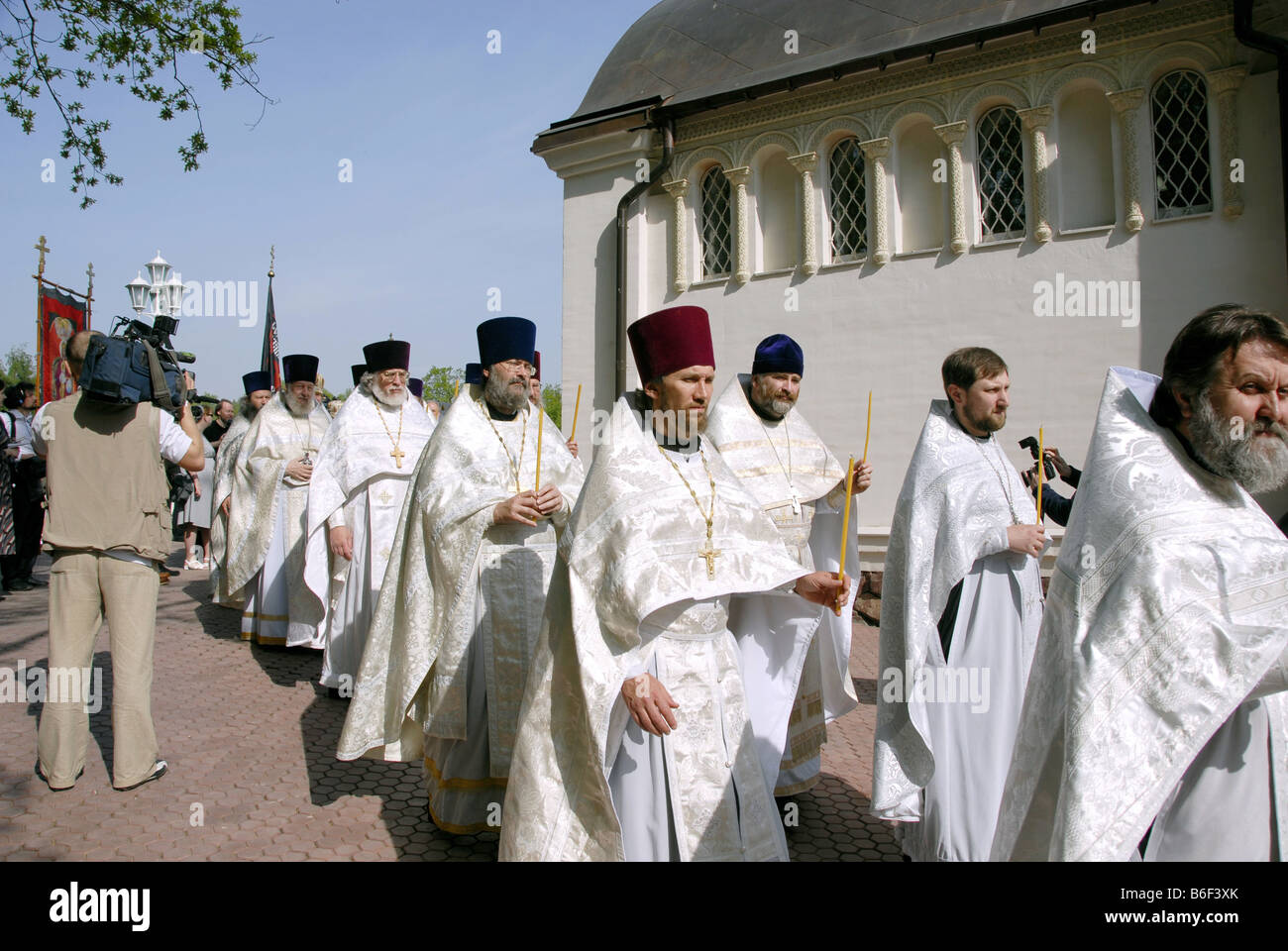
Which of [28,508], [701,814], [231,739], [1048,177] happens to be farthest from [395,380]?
[28,508]

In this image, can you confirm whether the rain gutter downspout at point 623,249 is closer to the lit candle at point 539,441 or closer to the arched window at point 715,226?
the arched window at point 715,226

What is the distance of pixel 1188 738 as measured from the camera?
1988 mm

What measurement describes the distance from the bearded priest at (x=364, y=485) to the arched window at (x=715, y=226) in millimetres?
6120

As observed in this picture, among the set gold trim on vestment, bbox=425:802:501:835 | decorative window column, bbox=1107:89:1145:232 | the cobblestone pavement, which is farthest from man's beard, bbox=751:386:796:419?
decorative window column, bbox=1107:89:1145:232

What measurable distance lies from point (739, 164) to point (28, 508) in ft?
33.5

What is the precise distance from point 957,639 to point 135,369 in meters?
4.21

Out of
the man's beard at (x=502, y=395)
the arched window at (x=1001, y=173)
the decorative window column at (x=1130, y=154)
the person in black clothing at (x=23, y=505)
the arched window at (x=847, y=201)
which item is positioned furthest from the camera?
the person in black clothing at (x=23, y=505)

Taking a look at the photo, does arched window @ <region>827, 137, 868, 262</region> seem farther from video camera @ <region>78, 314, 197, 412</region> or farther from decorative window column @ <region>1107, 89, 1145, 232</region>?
video camera @ <region>78, 314, 197, 412</region>

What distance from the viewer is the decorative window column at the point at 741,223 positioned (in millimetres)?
11703

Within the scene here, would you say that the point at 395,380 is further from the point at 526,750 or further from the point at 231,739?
the point at 526,750

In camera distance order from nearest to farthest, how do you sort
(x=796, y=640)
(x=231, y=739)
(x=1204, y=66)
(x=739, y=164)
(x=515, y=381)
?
(x=796, y=640), (x=515, y=381), (x=231, y=739), (x=1204, y=66), (x=739, y=164)

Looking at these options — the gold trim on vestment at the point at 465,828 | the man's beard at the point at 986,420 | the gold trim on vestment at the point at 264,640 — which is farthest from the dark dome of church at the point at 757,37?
the gold trim on vestment at the point at 465,828

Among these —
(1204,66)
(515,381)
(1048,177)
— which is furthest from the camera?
(1048,177)

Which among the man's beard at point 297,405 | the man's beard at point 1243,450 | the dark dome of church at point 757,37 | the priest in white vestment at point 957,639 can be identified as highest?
the dark dome of church at point 757,37
